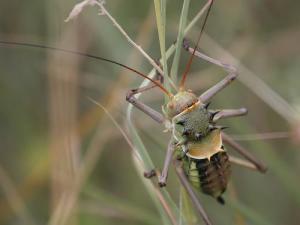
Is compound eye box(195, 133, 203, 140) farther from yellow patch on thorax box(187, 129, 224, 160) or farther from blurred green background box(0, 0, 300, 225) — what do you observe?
blurred green background box(0, 0, 300, 225)

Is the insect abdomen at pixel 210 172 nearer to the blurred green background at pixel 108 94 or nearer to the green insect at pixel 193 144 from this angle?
the green insect at pixel 193 144

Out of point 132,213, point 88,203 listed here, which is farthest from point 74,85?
point 132,213

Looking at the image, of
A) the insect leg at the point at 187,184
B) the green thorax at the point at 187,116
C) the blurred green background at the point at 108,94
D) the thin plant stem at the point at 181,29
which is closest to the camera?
the thin plant stem at the point at 181,29

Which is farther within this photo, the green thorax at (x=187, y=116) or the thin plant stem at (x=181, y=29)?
the green thorax at (x=187, y=116)

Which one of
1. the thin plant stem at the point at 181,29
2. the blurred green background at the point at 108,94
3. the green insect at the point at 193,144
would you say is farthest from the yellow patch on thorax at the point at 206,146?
the blurred green background at the point at 108,94

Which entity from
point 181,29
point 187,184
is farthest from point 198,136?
point 181,29

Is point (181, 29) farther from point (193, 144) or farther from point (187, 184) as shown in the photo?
point (187, 184)

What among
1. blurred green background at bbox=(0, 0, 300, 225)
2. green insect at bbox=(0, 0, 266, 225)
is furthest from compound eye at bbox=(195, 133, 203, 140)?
blurred green background at bbox=(0, 0, 300, 225)
